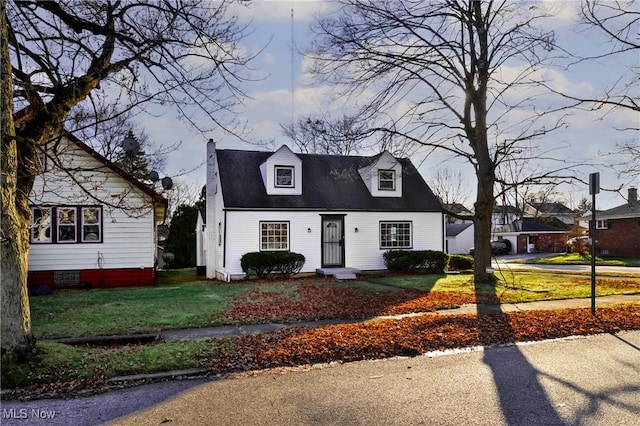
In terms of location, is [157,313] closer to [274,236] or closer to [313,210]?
[274,236]

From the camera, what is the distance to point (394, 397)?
466 centimetres

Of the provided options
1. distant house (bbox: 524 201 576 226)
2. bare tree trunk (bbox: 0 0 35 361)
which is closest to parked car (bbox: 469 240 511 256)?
distant house (bbox: 524 201 576 226)

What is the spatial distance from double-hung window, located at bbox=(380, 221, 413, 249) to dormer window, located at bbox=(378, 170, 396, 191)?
6.10 ft

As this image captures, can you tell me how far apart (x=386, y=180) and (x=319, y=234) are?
182 inches

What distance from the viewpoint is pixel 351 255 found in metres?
20.3

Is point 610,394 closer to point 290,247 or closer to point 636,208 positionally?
point 290,247

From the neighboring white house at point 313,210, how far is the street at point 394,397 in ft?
44.4

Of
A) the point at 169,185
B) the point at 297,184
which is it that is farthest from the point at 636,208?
the point at 169,185

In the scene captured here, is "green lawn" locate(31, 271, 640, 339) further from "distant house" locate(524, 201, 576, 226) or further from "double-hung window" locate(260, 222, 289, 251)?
"distant house" locate(524, 201, 576, 226)

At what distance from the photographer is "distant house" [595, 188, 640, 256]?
3428 cm

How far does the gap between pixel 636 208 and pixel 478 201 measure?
26974 mm

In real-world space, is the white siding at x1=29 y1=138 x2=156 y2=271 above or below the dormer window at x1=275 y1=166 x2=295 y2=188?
below

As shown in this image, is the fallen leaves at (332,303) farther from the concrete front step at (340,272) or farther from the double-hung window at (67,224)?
the double-hung window at (67,224)

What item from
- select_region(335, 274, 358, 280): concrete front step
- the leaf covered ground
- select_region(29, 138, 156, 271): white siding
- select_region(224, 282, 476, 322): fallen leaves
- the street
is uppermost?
select_region(29, 138, 156, 271): white siding
